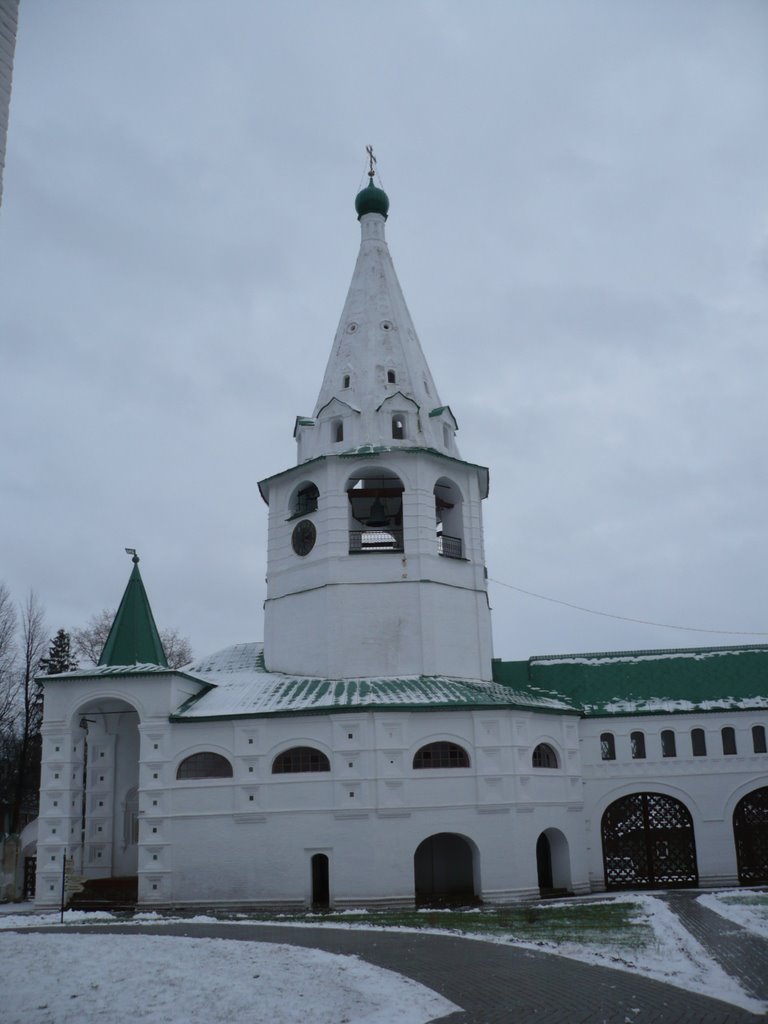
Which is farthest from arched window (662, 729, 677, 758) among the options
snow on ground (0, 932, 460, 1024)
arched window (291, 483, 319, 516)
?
snow on ground (0, 932, 460, 1024)

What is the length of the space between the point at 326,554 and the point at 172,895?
31.7ft

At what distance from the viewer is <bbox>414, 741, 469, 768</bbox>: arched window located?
2500 cm

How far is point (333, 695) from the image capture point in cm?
2559

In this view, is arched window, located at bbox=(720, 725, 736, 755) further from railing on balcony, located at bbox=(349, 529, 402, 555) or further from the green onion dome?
the green onion dome

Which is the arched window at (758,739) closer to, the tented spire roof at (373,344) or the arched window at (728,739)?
the arched window at (728,739)

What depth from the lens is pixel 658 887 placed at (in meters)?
27.0

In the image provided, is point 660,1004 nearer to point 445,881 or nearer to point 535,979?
point 535,979

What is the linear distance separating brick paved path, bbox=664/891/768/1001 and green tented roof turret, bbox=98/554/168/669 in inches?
564

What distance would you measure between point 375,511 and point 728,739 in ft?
40.1

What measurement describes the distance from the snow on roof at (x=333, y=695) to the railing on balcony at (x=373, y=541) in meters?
3.67

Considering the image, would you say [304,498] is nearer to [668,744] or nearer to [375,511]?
[375,511]

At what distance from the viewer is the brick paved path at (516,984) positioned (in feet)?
34.2

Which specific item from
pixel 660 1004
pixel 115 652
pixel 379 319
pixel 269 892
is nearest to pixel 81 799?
pixel 115 652

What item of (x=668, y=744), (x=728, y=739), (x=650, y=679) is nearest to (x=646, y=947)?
(x=668, y=744)
